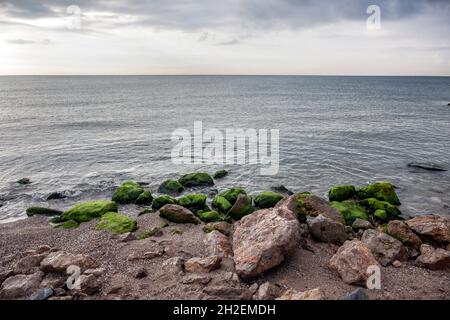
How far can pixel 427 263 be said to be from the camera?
1241cm

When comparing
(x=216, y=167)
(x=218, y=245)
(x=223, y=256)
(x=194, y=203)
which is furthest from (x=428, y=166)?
(x=223, y=256)

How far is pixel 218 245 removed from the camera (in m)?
13.6

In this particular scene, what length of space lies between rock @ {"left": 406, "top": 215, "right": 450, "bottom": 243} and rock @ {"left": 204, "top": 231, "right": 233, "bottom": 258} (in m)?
8.48

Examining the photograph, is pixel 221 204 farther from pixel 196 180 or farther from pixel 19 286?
pixel 19 286

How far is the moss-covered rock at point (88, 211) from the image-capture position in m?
18.5

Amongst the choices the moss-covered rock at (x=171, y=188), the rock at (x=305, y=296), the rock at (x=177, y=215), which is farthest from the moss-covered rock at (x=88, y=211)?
the rock at (x=305, y=296)

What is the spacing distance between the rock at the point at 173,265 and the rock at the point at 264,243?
6.54 feet

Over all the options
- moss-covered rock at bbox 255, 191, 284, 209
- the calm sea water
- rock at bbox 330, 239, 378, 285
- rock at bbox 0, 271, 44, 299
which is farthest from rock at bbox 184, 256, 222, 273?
the calm sea water

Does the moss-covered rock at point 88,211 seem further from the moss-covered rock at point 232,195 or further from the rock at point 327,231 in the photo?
the rock at point 327,231

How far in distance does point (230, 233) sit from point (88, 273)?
6.76 metres

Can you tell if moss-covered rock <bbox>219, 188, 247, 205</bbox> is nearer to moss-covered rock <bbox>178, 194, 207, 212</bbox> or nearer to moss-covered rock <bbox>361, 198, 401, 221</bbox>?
moss-covered rock <bbox>178, 194, 207, 212</bbox>
